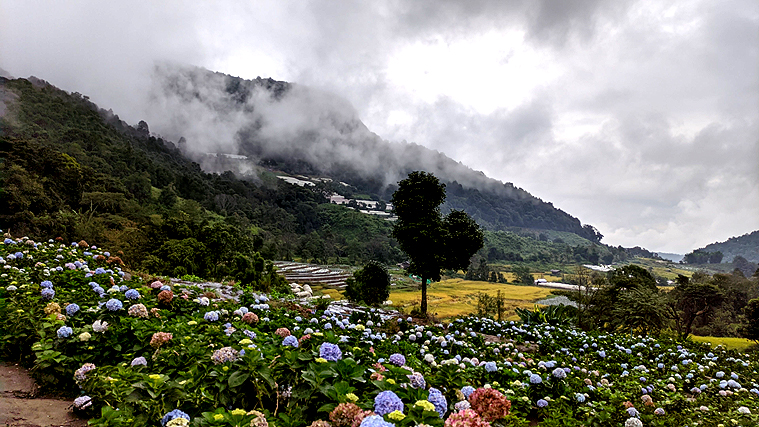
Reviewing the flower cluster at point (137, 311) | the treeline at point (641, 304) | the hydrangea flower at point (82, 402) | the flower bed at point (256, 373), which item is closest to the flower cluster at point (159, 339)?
the flower bed at point (256, 373)

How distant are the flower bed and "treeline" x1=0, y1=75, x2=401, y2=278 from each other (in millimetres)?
15305

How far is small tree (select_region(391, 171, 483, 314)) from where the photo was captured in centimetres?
1408

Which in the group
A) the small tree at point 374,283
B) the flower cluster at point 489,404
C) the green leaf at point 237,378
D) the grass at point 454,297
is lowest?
the grass at point 454,297

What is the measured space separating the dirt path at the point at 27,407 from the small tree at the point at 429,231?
38.9 ft

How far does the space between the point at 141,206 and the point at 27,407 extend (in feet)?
158

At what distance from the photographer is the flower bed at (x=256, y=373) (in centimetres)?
191

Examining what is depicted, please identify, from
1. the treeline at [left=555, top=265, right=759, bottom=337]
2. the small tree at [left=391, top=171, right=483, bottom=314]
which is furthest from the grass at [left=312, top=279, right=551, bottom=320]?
the small tree at [left=391, top=171, right=483, bottom=314]

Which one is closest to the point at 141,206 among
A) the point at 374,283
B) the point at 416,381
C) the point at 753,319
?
the point at 374,283

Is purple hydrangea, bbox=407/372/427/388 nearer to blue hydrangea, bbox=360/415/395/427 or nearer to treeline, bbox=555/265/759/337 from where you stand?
blue hydrangea, bbox=360/415/395/427

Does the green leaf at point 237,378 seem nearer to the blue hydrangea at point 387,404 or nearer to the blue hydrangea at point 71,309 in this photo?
the blue hydrangea at point 387,404

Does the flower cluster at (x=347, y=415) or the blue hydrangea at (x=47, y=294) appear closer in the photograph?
the flower cluster at (x=347, y=415)

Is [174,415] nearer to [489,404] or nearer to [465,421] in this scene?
[465,421]

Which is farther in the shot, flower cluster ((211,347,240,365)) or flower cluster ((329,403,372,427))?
flower cluster ((211,347,240,365))

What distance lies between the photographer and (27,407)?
107 inches
